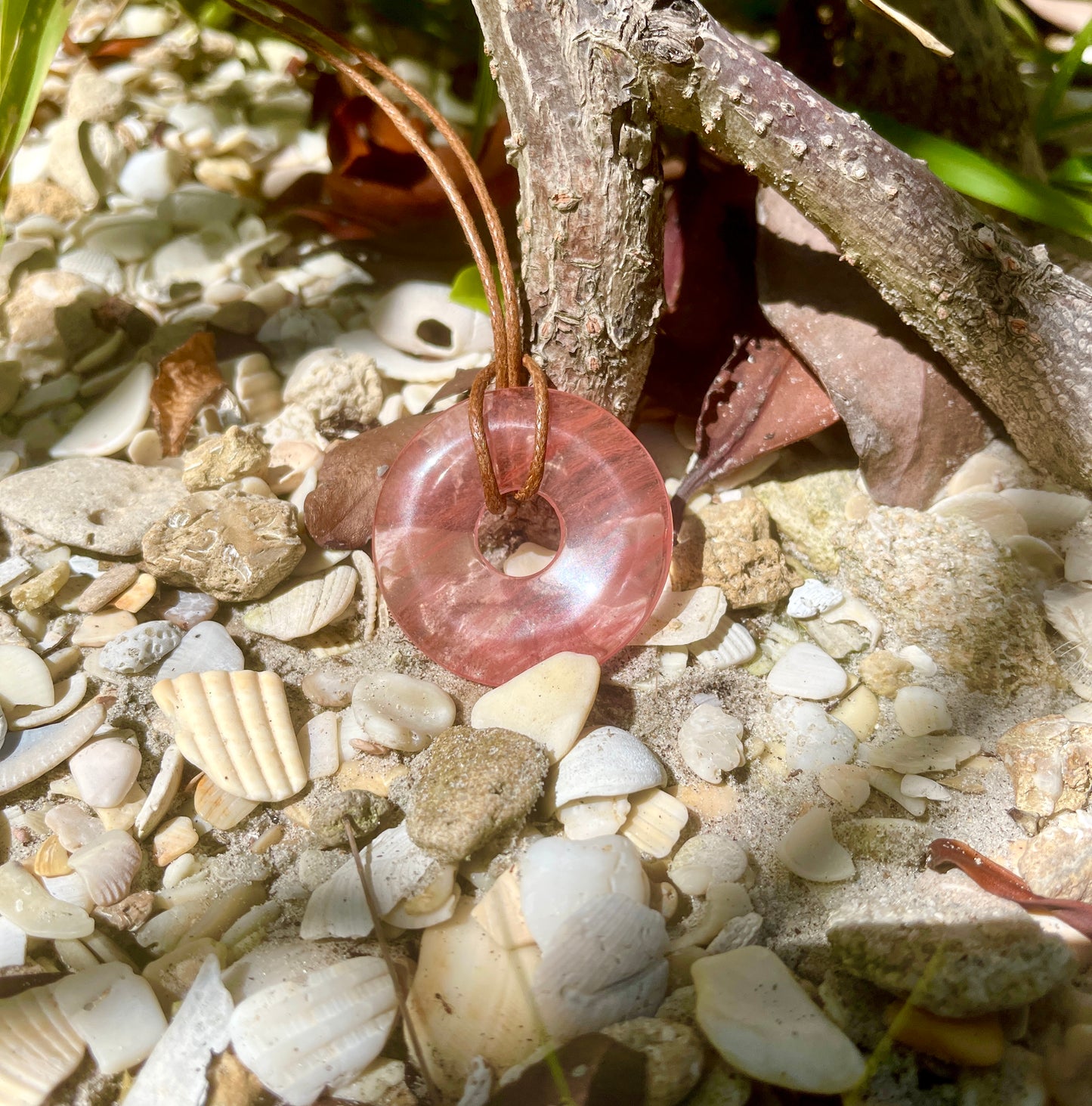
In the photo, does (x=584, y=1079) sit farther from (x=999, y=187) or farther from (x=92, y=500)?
(x=999, y=187)

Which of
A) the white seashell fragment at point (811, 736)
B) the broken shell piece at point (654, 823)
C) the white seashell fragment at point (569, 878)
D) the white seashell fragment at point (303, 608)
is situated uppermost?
the white seashell fragment at point (811, 736)

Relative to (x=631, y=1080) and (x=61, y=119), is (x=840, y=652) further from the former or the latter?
(x=61, y=119)

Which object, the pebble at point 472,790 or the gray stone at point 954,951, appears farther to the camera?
the pebble at point 472,790

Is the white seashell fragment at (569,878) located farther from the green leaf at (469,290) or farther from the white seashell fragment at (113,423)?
A: the white seashell fragment at (113,423)

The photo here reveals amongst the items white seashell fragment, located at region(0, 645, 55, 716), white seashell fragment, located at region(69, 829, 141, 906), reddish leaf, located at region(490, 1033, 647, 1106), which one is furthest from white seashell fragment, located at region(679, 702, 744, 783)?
white seashell fragment, located at region(0, 645, 55, 716)

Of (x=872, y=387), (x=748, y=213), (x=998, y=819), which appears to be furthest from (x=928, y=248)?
(x=998, y=819)

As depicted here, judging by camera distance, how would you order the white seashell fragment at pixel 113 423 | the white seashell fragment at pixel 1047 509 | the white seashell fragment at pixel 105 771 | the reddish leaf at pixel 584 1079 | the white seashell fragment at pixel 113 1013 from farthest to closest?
the white seashell fragment at pixel 113 423
the white seashell fragment at pixel 1047 509
the white seashell fragment at pixel 105 771
the white seashell fragment at pixel 113 1013
the reddish leaf at pixel 584 1079

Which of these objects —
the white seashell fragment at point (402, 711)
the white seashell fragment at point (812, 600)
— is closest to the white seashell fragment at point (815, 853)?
the white seashell fragment at point (812, 600)
